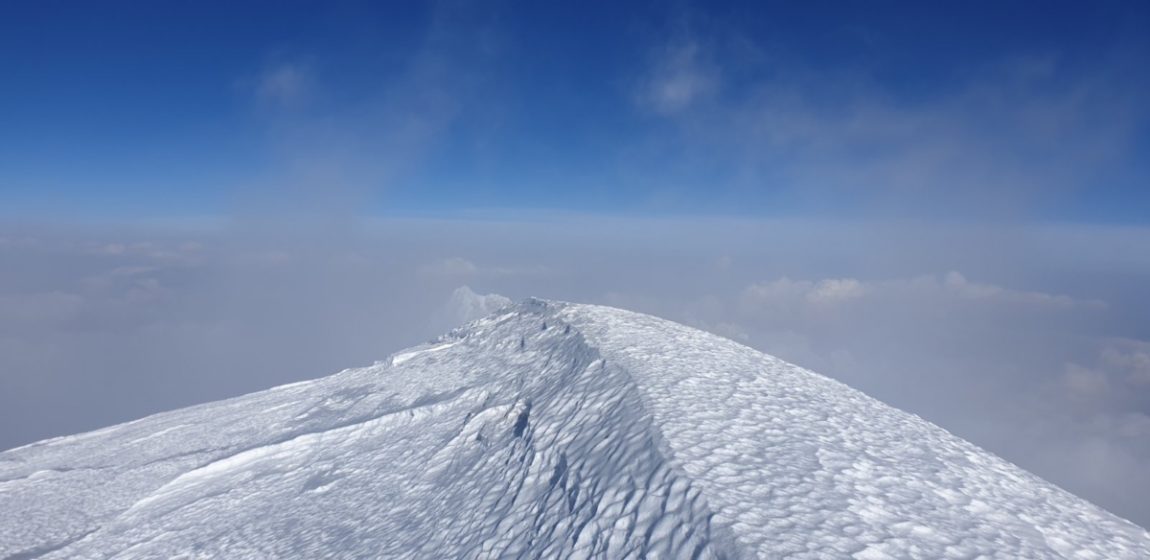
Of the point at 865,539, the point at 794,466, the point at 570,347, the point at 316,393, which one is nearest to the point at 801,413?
the point at 794,466

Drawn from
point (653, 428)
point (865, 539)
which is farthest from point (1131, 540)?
point (653, 428)

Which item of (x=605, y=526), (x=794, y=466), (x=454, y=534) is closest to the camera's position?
(x=605, y=526)

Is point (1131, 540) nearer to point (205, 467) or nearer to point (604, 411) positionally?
point (604, 411)

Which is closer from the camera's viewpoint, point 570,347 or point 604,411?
point 604,411

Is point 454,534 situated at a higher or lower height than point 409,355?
Answer: lower

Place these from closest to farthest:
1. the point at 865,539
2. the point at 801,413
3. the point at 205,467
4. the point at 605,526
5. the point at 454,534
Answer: the point at 865,539, the point at 605,526, the point at 454,534, the point at 801,413, the point at 205,467

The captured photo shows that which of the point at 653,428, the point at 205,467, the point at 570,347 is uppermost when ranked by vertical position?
the point at 570,347
